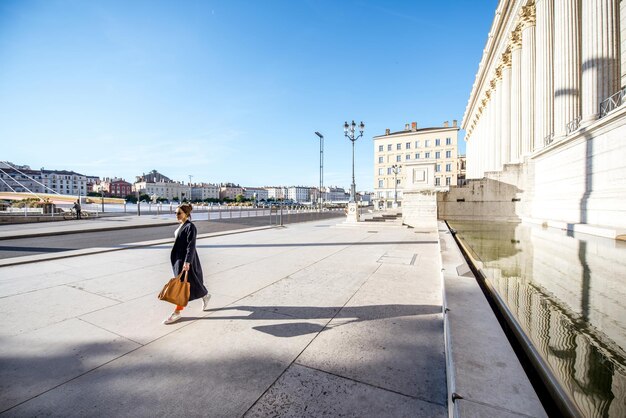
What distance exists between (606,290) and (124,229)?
2046 centimetres

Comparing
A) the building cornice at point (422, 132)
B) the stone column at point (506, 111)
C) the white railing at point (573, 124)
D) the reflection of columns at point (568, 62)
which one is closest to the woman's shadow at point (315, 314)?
the white railing at point (573, 124)

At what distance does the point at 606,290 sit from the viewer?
429 centimetres

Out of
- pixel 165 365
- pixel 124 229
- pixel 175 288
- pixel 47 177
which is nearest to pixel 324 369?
pixel 165 365

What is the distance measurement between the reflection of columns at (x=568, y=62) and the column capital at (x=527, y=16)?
5072 mm

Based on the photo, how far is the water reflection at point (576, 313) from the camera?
212cm

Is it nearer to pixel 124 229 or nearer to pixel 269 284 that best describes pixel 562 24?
pixel 269 284

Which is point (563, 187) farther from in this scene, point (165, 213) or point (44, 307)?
point (165, 213)

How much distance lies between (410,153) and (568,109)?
5709 centimetres

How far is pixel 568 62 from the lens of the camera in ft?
54.9

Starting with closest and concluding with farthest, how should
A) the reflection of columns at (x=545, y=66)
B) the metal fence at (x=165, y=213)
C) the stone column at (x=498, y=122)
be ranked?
the reflection of columns at (x=545, y=66) → the metal fence at (x=165, y=213) → the stone column at (x=498, y=122)

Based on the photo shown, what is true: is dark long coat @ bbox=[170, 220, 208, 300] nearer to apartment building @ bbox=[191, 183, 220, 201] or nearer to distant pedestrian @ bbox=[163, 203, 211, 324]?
distant pedestrian @ bbox=[163, 203, 211, 324]

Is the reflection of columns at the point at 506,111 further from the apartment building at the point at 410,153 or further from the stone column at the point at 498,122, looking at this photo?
the apartment building at the point at 410,153

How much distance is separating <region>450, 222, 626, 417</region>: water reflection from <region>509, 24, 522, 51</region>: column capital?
25729 millimetres

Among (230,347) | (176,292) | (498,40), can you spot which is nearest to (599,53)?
(498,40)
